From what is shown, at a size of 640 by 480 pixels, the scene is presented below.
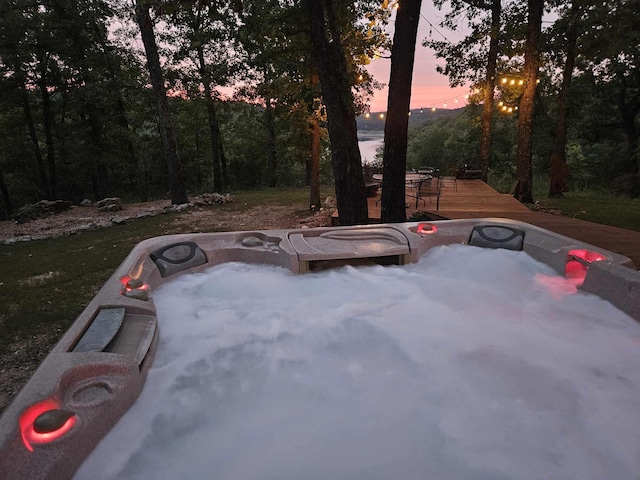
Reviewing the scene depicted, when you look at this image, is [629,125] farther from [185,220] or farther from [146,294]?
[146,294]

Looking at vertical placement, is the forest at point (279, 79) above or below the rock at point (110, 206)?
above

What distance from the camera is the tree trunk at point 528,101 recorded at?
6.64 m

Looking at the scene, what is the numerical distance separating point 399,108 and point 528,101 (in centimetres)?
437

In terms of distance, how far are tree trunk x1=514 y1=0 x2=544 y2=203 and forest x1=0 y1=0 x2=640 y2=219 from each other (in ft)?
0.08

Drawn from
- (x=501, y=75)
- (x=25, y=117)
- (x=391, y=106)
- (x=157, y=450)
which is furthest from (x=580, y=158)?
(x=25, y=117)

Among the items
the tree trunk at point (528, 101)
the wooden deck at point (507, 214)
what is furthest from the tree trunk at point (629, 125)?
the tree trunk at point (528, 101)

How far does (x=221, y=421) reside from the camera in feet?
5.52

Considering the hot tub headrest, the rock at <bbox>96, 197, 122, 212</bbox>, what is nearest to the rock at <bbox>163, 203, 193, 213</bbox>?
the rock at <bbox>96, 197, 122, 212</bbox>

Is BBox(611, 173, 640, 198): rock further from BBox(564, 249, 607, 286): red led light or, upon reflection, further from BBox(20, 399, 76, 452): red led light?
BBox(20, 399, 76, 452): red led light

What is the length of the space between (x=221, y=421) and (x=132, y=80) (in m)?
10.6

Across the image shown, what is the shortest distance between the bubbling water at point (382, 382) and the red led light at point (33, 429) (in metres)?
0.17

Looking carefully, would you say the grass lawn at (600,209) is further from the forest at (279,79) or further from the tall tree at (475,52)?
the tall tree at (475,52)

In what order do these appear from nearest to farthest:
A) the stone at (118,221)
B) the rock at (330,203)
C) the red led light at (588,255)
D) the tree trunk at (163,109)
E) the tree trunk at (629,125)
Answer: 1. the red led light at (588,255)
2. the stone at (118,221)
3. the tree trunk at (163,109)
4. the rock at (330,203)
5. the tree trunk at (629,125)

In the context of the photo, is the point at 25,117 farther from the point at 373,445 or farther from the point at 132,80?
the point at 373,445
